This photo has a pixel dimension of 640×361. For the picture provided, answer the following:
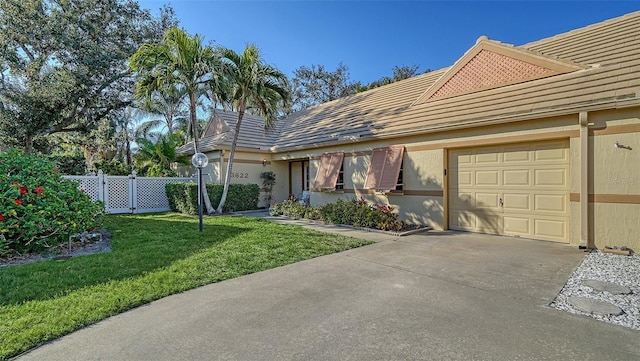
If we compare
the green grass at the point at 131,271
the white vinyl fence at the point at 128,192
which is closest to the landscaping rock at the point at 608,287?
the green grass at the point at 131,271

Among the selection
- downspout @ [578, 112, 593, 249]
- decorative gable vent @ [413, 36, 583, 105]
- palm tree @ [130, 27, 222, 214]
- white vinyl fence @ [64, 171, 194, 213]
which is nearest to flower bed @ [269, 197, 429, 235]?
downspout @ [578, 112, 593, 249]

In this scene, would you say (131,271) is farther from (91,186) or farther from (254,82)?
(91,186)

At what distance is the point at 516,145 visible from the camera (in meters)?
7.79

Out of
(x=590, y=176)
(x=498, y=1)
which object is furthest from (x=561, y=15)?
(x=590, y=176)

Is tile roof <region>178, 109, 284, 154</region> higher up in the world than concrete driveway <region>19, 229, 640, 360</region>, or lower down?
higher up

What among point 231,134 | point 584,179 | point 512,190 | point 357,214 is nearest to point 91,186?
point 231,134

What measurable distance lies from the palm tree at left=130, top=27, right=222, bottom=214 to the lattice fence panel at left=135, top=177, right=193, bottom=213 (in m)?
4.59

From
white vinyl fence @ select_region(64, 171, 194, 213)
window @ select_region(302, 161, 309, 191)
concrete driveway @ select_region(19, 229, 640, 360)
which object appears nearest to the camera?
concrete driveway @ select_region(19, 229, 640, 360)

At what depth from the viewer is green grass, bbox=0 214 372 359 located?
11.2 feet

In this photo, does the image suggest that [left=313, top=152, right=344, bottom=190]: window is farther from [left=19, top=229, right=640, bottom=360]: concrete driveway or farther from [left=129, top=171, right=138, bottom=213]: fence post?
[left=129, top=171, right=138, bottom=213]: fence post

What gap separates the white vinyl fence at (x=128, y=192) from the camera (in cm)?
1258

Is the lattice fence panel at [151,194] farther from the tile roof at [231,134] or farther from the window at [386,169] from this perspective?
the window at [386,169]

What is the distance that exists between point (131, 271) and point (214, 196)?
788 centimetres

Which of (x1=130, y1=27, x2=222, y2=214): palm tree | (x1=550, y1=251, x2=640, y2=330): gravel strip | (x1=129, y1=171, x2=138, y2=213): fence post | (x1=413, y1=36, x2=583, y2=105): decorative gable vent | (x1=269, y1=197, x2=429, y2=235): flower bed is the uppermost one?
(x1=130, y1=27, x2=222, y2=214): palm tree
